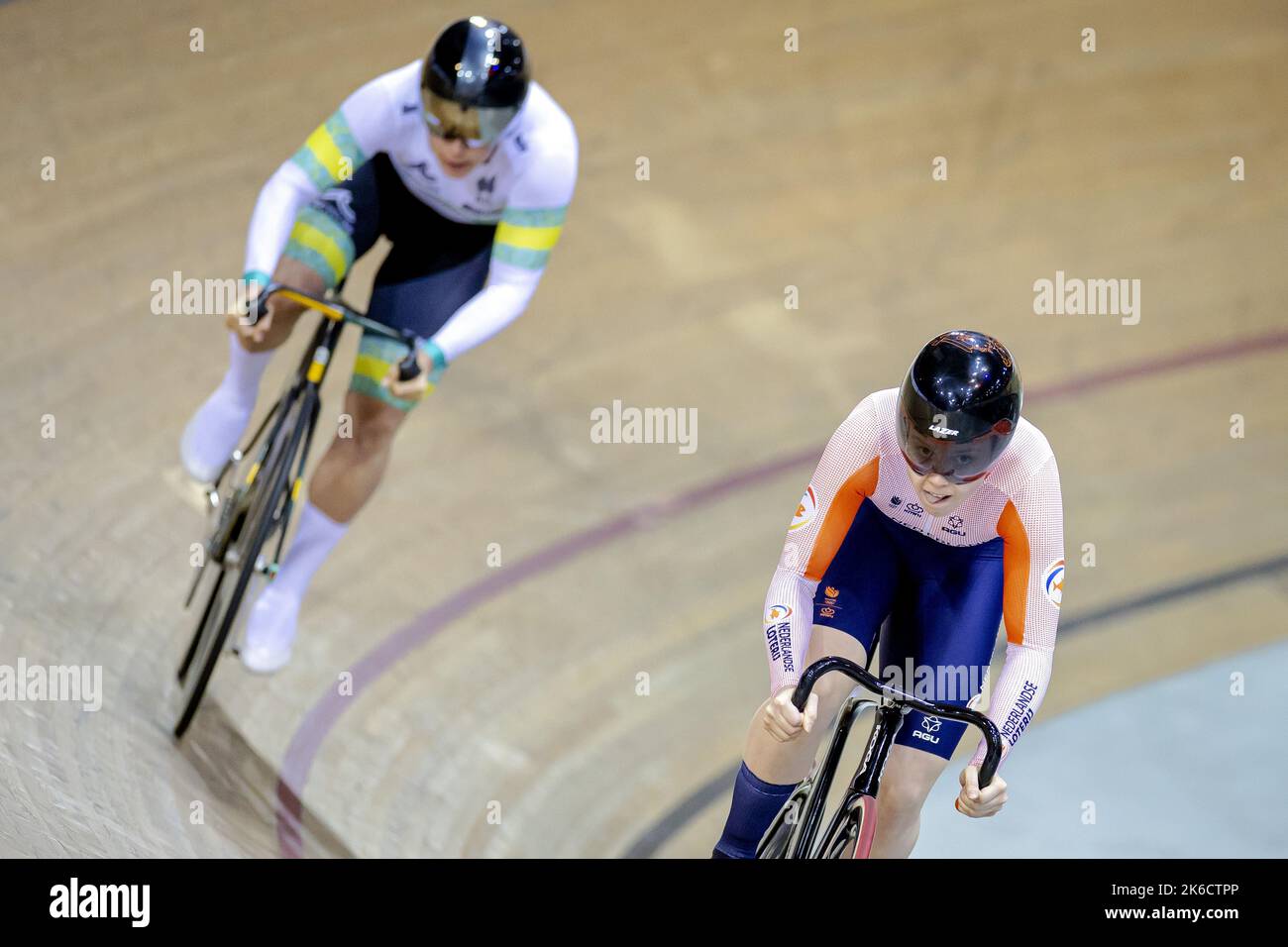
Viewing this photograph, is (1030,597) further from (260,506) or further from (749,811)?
(260,506)

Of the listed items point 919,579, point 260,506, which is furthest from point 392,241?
point 919,579

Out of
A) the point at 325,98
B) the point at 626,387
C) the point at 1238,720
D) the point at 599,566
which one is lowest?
the point at 1238,720

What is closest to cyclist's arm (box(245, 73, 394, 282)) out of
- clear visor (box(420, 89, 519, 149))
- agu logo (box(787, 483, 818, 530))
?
clear visor (box(420, 89, 519, 149))

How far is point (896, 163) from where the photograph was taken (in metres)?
5.70

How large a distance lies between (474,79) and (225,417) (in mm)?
993

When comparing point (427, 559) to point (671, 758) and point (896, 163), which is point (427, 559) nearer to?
point (671, 758)

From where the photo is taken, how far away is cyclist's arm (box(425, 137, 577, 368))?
10.1 ft

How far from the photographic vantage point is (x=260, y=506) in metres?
3.16

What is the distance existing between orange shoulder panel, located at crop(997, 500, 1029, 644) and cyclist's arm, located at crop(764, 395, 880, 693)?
214mm

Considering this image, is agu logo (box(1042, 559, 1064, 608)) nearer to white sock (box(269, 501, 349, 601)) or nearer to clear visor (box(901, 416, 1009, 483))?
clear visor (box(901, 416, 1009, 483))
